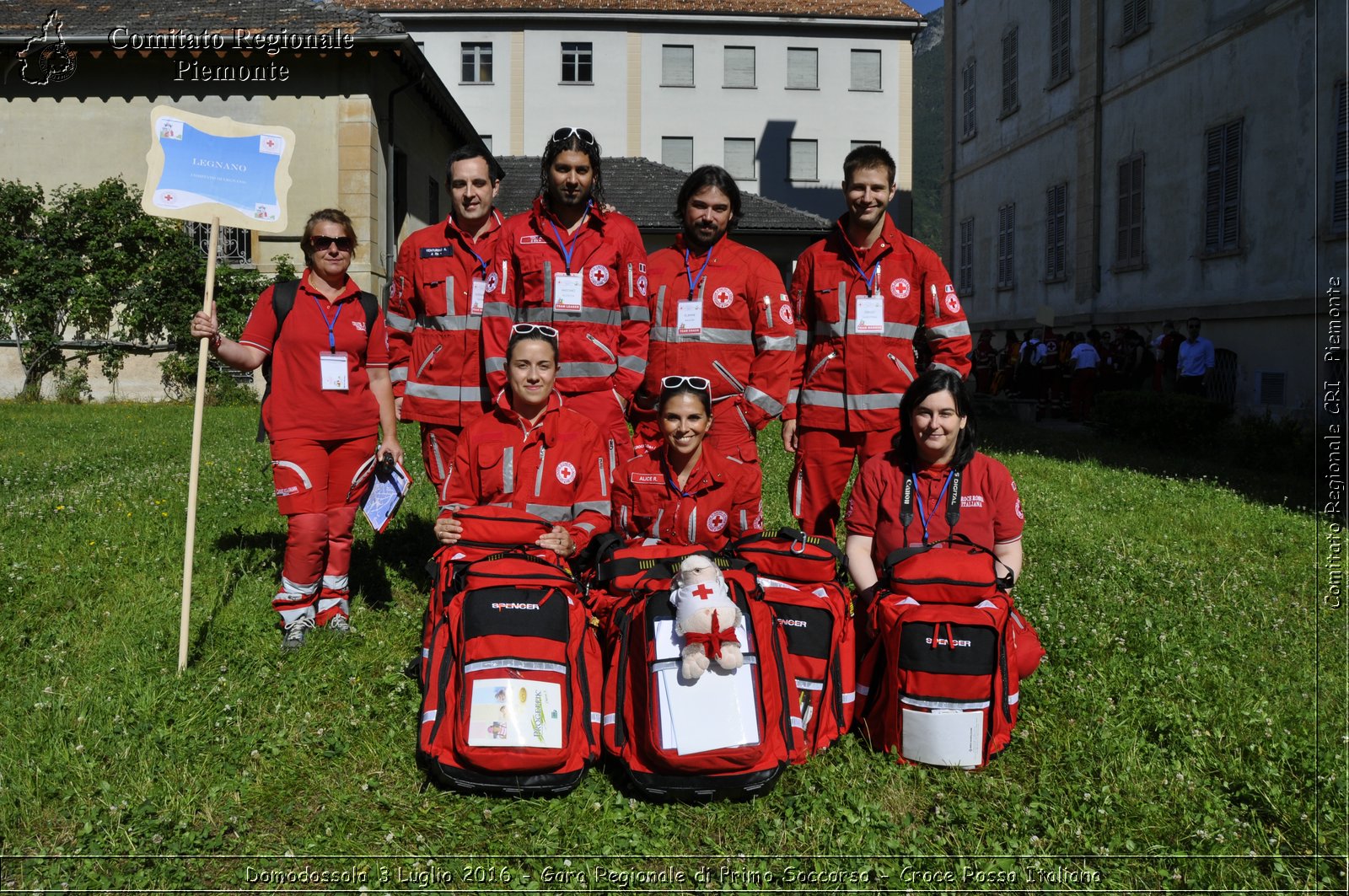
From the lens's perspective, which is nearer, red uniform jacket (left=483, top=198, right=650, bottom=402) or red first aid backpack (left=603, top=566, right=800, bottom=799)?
red first aid backpack (left=603, top=566, right=800, bottom=799)

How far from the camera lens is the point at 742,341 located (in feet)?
16.9

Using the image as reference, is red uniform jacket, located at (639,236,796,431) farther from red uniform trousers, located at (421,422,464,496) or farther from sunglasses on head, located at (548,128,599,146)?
red uniform trousers, located at (421,422,464,496)

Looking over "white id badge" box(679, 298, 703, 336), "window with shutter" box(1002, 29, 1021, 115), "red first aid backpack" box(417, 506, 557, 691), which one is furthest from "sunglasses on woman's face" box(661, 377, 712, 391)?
"window with shutter" box(1002, 29, 1021, 115)

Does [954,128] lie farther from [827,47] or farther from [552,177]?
[552,177]

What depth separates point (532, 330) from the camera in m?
4.52

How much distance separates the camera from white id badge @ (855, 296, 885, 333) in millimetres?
5047

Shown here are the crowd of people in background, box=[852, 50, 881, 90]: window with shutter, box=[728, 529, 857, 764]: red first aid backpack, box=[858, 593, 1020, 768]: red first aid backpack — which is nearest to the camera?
box=[858, 593, 1020, 768]: red first aid backpack

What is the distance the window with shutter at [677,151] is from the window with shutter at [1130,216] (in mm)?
20716

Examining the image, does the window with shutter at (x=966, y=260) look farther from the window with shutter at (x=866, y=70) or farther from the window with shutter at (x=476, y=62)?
the window with shutter at (x=476, y=62)

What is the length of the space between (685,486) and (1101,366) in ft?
55.3

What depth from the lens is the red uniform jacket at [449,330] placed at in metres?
5.24

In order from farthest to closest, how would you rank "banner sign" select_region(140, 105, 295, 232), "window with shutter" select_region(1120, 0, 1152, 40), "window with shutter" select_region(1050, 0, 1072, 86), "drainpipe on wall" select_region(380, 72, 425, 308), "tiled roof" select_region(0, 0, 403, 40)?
"window with shutter" select_region(1050, 0, 1072, 86) < "window with shutter" select_region(1120, 0, 1152, 40) < "drainpipe on wall" select_region(380, 72, 425, 308) < "tiled roof" select_region(0, 0, 403, 40) < "banner sign" select_region(140, 105, 295, 232)

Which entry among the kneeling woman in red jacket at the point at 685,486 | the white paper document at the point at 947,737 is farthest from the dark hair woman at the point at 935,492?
the white paper document at the point at 947,737

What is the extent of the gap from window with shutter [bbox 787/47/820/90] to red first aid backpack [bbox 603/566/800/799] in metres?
38.4
